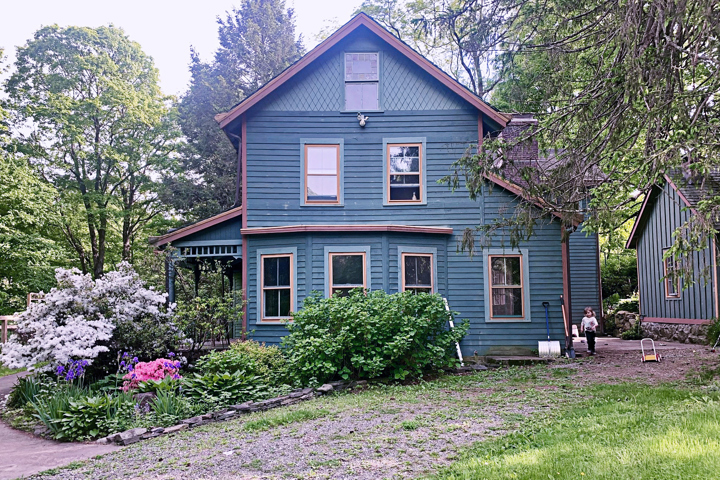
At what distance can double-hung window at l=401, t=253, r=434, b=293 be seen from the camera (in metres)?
14.1

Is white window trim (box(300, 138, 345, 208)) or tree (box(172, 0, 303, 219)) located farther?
tree (box(172, 0, 303, 219))

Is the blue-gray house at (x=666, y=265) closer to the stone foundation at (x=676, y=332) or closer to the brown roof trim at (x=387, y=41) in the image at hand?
the stone foundation at (x=676, y=332)

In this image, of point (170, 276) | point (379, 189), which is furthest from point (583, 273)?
point (170, 276)

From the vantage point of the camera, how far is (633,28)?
751 centimetres

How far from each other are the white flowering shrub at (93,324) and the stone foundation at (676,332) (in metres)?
15.2

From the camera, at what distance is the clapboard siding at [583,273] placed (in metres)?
21.6

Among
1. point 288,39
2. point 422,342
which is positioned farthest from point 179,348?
point 288,39

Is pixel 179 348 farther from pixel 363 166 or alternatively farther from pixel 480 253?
pixel 480 253

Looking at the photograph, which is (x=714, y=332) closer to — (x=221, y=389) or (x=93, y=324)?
(x=221, y=389)

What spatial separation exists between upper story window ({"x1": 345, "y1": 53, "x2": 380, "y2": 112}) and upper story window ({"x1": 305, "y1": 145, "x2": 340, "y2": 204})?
1.29 metres

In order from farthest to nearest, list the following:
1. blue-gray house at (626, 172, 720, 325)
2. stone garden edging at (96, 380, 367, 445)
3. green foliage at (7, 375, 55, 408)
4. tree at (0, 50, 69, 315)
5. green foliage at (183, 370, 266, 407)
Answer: tree at (0, 50, 69, 315), blue-gray house at (626, 172, 720, 325), green foliage at (7, 375, 55, 408), green foliage at (183, 370, 266, 407), stone garden edging at (96, 380, 367, 445)

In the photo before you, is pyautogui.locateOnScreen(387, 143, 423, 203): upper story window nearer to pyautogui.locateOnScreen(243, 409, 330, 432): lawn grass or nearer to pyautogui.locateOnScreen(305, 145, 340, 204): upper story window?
pyautogui.locateOnScreen(305, 145, 340, 204): upper story window

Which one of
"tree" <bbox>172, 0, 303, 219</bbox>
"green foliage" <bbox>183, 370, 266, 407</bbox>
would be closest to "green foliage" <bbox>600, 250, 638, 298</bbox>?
"tree" <bbox>172, 0, 303, 219</bbox>

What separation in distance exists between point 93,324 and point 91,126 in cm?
2085
